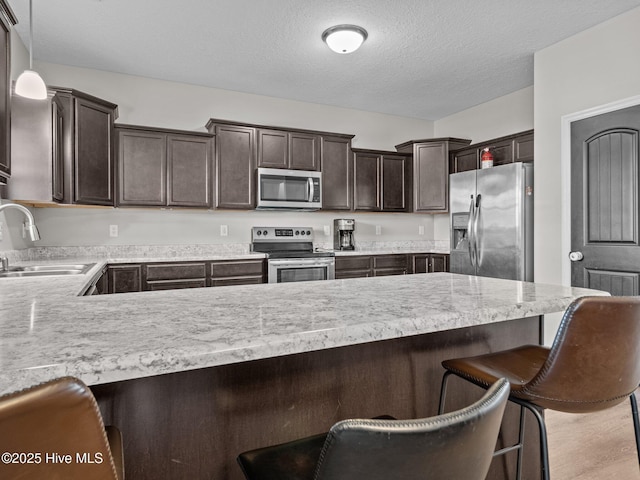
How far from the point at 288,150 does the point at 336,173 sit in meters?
0.64

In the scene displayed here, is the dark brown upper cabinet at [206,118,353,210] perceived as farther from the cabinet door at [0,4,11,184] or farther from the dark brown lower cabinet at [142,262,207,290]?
the cabinet door at [0,4,11,184]

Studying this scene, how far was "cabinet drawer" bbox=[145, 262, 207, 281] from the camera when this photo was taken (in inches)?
140

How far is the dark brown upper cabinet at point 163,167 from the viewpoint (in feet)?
12.3

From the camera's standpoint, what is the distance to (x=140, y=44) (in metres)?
3.41

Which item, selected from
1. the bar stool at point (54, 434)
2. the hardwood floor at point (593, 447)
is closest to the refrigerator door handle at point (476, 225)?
the hardwood floor at point (593, 447)

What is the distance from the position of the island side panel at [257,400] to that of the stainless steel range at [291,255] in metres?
2.81

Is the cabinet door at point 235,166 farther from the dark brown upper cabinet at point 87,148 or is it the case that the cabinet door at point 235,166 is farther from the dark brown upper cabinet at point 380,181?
the dark brown upper cabinet at point 380,181

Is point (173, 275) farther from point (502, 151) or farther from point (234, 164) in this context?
point (502, 151)

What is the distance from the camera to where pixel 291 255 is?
4.15 m

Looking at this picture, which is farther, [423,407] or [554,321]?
[554,321]

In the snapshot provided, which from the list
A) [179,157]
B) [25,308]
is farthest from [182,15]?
[25,308]

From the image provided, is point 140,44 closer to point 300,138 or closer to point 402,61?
point 300,138

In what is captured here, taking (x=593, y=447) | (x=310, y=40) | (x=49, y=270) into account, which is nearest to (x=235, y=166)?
(x=310, y=40)

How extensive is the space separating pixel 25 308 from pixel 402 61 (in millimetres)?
3618
